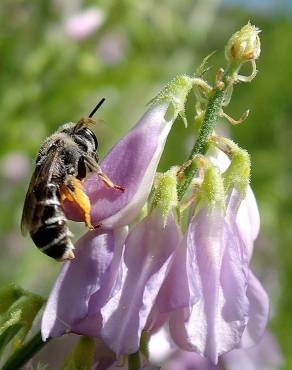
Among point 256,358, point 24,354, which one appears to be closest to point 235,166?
point 24,354

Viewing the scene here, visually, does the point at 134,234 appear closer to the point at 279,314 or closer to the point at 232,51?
the point at 232,51

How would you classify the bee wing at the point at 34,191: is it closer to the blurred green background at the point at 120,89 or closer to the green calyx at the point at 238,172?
the green calyx at the point at 238,172

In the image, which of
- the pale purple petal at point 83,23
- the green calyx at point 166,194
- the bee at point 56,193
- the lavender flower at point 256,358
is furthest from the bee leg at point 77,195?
the pale purple petal at point 83,23

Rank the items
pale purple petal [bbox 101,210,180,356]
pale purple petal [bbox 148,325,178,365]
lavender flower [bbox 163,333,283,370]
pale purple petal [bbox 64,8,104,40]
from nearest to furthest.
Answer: pale purple petal [bbox 101,210,180,356] → pale purple petal [bbox 148,325,178,365] → lavender flower [bbox 163,333,283,370] → pale purple petal [bbox 64,8,104,40]

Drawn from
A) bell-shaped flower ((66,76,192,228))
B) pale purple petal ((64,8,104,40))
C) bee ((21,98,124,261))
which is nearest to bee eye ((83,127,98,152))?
bee ((21,98,124,261))

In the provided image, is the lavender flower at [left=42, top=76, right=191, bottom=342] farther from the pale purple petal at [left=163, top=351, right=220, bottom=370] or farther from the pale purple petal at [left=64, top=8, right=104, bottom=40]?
the pale purple petal at [left=64, top=8, right=104, bottom=40]

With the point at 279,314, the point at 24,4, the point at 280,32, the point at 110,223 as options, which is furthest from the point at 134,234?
the point at 280,32

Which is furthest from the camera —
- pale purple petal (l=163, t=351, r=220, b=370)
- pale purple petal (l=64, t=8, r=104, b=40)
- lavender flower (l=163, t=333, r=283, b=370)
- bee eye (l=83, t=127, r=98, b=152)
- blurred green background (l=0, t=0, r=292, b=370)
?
pale purple petal (l=64, t=8, r=104, b=40)
